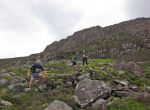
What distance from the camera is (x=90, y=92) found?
85.7ft

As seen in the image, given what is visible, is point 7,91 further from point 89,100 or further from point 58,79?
point 89,100

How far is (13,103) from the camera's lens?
26.6m

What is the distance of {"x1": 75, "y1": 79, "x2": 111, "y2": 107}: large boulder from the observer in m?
25.7

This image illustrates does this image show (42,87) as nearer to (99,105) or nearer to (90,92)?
(90,92)

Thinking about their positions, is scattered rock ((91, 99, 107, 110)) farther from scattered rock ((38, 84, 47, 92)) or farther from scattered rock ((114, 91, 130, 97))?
scattered rock ((38, 84, 47, 92))

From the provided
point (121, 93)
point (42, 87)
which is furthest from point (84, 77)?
point (121, 93)

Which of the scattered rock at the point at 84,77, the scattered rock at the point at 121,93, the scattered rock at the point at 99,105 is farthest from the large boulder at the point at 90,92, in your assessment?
the scattered rock at the point at 84,77

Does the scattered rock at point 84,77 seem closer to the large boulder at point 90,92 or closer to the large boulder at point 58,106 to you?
the large boulder at point 90,92

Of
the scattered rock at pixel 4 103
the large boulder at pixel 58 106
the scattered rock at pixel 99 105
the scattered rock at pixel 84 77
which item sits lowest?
the scattered rock at pixel 99 105

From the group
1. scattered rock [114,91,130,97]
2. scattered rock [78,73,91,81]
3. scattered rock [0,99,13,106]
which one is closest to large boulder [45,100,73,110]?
scattered rock [0,99,13,106]

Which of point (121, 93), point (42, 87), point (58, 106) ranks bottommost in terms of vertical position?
point (58, 106)

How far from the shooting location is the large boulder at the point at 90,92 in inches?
1011

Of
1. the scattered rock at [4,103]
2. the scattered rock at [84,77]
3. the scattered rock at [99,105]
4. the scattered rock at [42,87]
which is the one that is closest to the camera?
the scattered rock at [99,105]

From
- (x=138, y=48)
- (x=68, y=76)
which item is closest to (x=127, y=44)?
(x=138, y=48)
